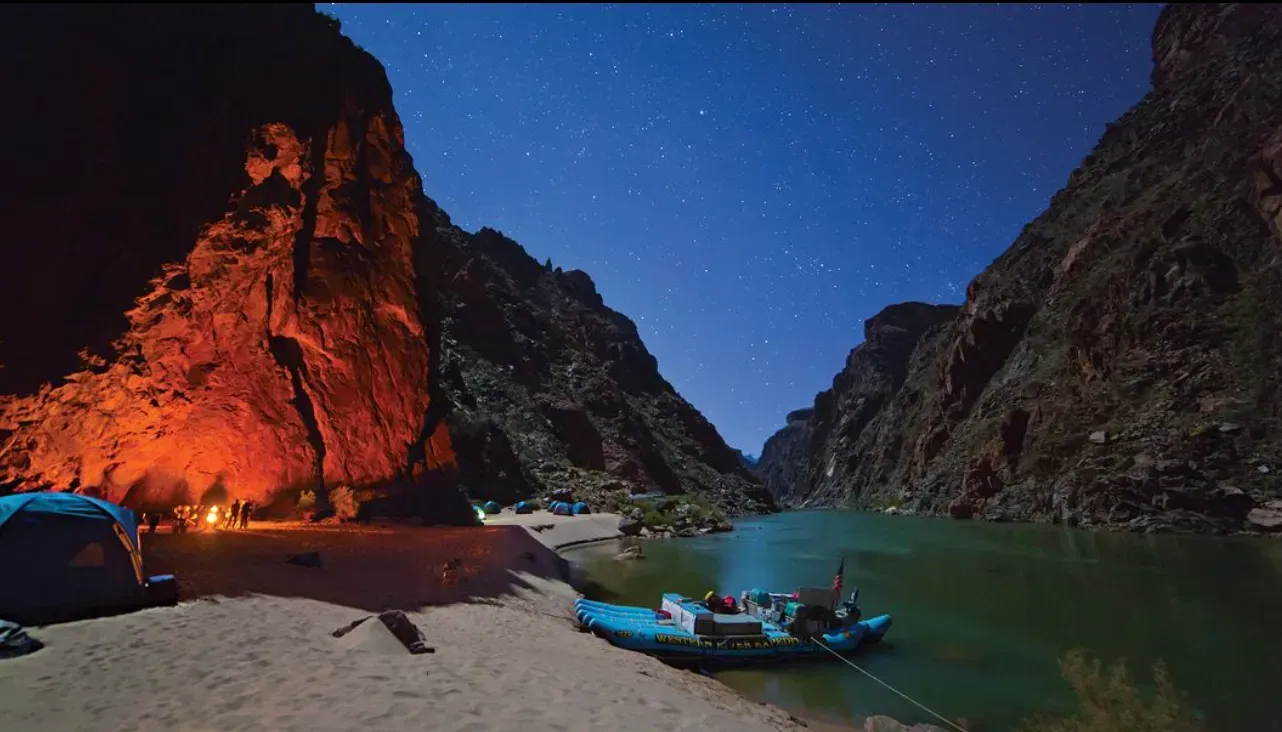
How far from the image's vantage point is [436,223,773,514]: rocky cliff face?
217ft

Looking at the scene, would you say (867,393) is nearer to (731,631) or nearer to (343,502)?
(343,502)

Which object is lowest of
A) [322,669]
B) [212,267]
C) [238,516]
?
[322,669]

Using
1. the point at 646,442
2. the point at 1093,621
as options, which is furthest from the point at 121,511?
the point at 646,442

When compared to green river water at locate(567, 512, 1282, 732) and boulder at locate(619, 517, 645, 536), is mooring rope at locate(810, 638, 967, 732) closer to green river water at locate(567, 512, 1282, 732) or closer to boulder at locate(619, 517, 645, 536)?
green river water at locate(567, 512, 1282, 732)

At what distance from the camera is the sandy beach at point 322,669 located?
715 cm

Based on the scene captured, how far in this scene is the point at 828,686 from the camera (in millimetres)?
14555

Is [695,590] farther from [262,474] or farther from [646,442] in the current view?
[646,442]

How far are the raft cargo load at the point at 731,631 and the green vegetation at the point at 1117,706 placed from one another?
16.8 feet

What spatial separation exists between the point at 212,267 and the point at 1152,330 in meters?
78.5

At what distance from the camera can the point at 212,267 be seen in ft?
74.0

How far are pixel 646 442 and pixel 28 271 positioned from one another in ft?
285

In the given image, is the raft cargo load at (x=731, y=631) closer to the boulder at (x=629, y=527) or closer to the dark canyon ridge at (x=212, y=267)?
the dark canyon ridge at (x=212, y=267)

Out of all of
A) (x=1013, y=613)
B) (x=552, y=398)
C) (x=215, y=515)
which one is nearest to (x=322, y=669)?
(x=215, y=515)

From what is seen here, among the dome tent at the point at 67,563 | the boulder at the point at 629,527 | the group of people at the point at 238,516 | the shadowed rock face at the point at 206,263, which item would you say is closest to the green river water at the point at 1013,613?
the boulder at the point at 629,527
